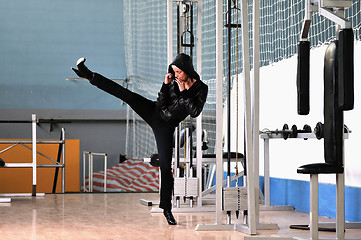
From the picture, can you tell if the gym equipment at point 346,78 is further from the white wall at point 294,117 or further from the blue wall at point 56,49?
the blue wall at point 56,49

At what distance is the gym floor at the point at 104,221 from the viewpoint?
140 inches

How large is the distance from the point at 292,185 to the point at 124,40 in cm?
583

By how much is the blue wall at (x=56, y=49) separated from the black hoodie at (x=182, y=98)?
6596 mm

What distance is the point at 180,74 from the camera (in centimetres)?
382

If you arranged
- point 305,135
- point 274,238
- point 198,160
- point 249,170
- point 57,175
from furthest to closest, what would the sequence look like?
1. point 57,175
2. point 198,160
3. point 305,135
4. point 249,170
5. point 274,238

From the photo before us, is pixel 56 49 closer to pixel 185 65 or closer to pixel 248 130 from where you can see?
pixel 185 65

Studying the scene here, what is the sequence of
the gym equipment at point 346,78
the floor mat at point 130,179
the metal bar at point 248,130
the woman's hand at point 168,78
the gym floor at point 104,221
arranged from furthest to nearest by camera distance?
the floor mat at point 130,179
the woman's hand at point 168,78
the metal bar at point 248,130
the gym floor at point 104,221
the gym equipment at point 346,78

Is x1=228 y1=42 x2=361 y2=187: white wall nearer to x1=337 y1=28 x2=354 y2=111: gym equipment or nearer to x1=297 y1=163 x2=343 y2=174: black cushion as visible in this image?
x1=297 y1=163 x2=343 y2=174: black cushion

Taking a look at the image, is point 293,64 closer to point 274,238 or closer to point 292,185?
point 292,185

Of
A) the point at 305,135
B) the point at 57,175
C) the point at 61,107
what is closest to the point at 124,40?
the point at 61,107

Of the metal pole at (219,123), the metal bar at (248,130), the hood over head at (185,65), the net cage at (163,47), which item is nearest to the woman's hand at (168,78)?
the hood over head at (185,65)

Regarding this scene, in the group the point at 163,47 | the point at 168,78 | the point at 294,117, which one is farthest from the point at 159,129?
the point at 163,47

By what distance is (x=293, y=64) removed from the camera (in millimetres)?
5336

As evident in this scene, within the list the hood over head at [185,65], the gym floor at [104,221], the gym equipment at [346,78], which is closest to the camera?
the gym equipment at [346,78]
